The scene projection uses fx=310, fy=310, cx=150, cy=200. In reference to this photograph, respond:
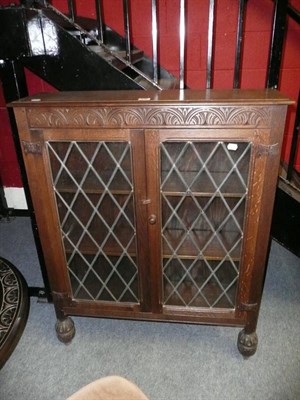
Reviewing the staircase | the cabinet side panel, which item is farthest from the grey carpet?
the staircase

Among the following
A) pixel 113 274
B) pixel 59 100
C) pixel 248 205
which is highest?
pixel 59 100

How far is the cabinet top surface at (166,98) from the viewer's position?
1.12 m

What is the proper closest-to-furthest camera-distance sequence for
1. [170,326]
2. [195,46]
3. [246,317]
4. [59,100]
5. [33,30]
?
[59,100]
[33,30]
[246,317]
[170,326]
[195,46]

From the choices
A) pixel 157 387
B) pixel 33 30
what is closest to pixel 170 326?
pixel 157 387

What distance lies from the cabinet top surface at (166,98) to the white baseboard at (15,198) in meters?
1.80

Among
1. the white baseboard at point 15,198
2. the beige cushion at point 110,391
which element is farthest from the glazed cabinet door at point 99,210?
the white baseboard at point 15,198

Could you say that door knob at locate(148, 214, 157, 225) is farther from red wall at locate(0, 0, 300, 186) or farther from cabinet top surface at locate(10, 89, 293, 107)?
red wall at locate(0, 0, 300, 186)

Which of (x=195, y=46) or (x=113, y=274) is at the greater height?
(x=195, y=46)

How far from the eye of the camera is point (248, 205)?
130 centimetres

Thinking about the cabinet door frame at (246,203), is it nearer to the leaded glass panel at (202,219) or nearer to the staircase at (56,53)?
the leaded glass panel at (202,219)

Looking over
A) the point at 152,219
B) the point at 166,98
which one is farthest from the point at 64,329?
the point at 166,98

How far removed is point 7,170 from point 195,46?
195 centimetres

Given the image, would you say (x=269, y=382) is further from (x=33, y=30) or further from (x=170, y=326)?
(x=33, y=30)

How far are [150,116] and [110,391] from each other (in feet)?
2.96
